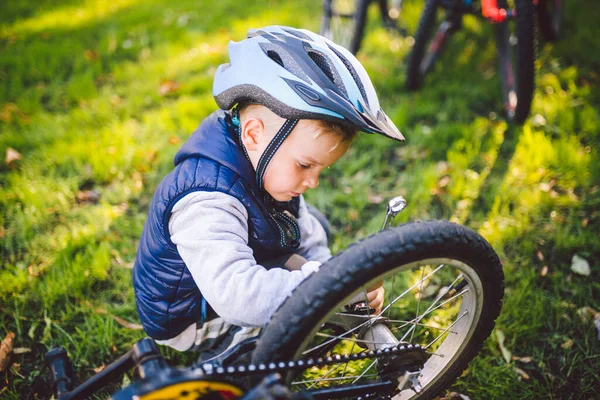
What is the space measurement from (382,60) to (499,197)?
2.09 meters

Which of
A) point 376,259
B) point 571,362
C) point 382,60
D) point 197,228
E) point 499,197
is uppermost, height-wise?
point 382,60

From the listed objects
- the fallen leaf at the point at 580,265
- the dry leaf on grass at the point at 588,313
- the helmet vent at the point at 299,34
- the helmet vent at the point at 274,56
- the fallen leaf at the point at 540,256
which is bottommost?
the dry leaf on grass at the point at 588,313

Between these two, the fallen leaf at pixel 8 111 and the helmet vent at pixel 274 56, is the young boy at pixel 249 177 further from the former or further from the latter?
the fallen leaf at pixel 8 111

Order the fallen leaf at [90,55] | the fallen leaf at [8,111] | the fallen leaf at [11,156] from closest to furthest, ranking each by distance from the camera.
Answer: the fallen leaf at [11,156], the fallen leaf at [8,111], the fallen leaf at [90,55]

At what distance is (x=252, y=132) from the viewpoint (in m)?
1.67

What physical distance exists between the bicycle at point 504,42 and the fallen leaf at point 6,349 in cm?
340

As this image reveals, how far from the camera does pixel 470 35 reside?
4.39 meters

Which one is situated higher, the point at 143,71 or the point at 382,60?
the point at 143,71

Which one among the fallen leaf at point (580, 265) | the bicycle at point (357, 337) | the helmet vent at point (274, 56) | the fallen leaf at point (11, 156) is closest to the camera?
the bicycle at point (357, 337)

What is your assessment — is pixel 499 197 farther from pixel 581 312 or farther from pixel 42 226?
pixel 42 226

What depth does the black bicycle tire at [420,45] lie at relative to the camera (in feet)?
10.7

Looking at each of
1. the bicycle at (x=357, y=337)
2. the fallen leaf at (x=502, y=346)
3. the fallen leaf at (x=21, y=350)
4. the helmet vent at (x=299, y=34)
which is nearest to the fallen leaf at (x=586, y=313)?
the fallen leaf at (x=502, y=346)

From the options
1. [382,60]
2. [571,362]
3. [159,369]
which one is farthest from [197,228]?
[382,60]

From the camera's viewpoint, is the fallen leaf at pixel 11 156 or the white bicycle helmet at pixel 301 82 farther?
the fallen leaf at pixel 11 156
